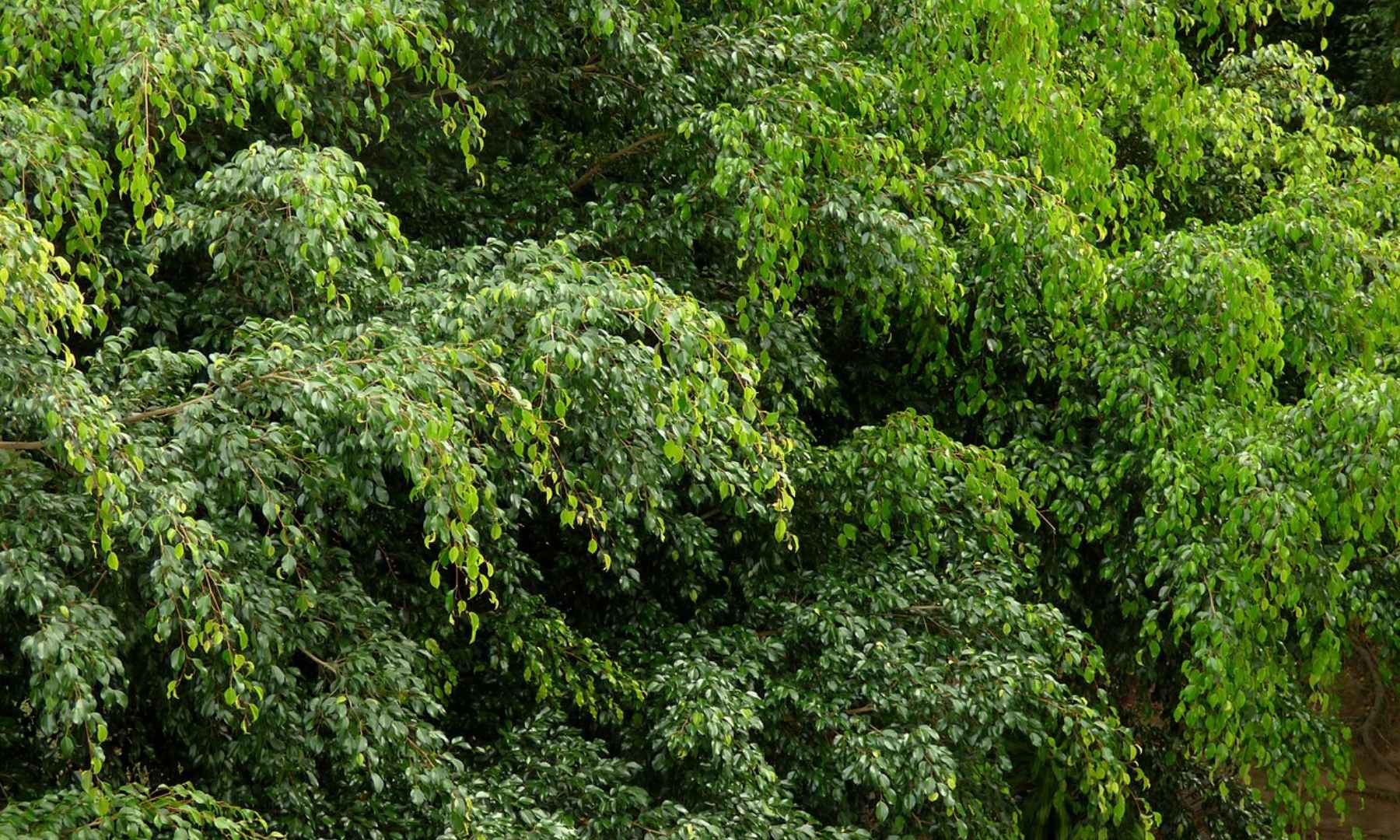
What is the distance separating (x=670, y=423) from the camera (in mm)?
5191

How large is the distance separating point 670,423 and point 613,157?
1809mm

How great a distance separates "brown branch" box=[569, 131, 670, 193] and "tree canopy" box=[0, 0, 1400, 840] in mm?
29

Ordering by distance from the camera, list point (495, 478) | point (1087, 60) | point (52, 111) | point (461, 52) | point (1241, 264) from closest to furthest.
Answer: point (52, 111)
point (495, 478)
point (1241, 264)
point (461, 52)
point (1087, 60)

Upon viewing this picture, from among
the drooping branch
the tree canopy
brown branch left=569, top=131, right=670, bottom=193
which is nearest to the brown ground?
the tree canopy

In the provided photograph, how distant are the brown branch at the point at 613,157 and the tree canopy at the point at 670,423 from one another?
29 millimetres

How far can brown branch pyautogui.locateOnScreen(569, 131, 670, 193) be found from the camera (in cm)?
657

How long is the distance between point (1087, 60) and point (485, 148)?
2.60 metres

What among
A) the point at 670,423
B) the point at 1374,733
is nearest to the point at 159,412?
the point at 670,423

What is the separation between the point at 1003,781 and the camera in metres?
6.26

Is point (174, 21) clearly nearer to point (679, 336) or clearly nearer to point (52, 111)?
point (52, 111)

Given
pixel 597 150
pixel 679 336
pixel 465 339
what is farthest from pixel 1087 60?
pixel 465 339

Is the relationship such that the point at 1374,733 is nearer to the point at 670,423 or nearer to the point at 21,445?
the point at 670,423

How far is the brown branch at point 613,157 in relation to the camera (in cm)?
657

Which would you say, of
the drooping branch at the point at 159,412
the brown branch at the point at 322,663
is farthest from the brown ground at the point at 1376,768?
the drooping branch at the point at 159,412
